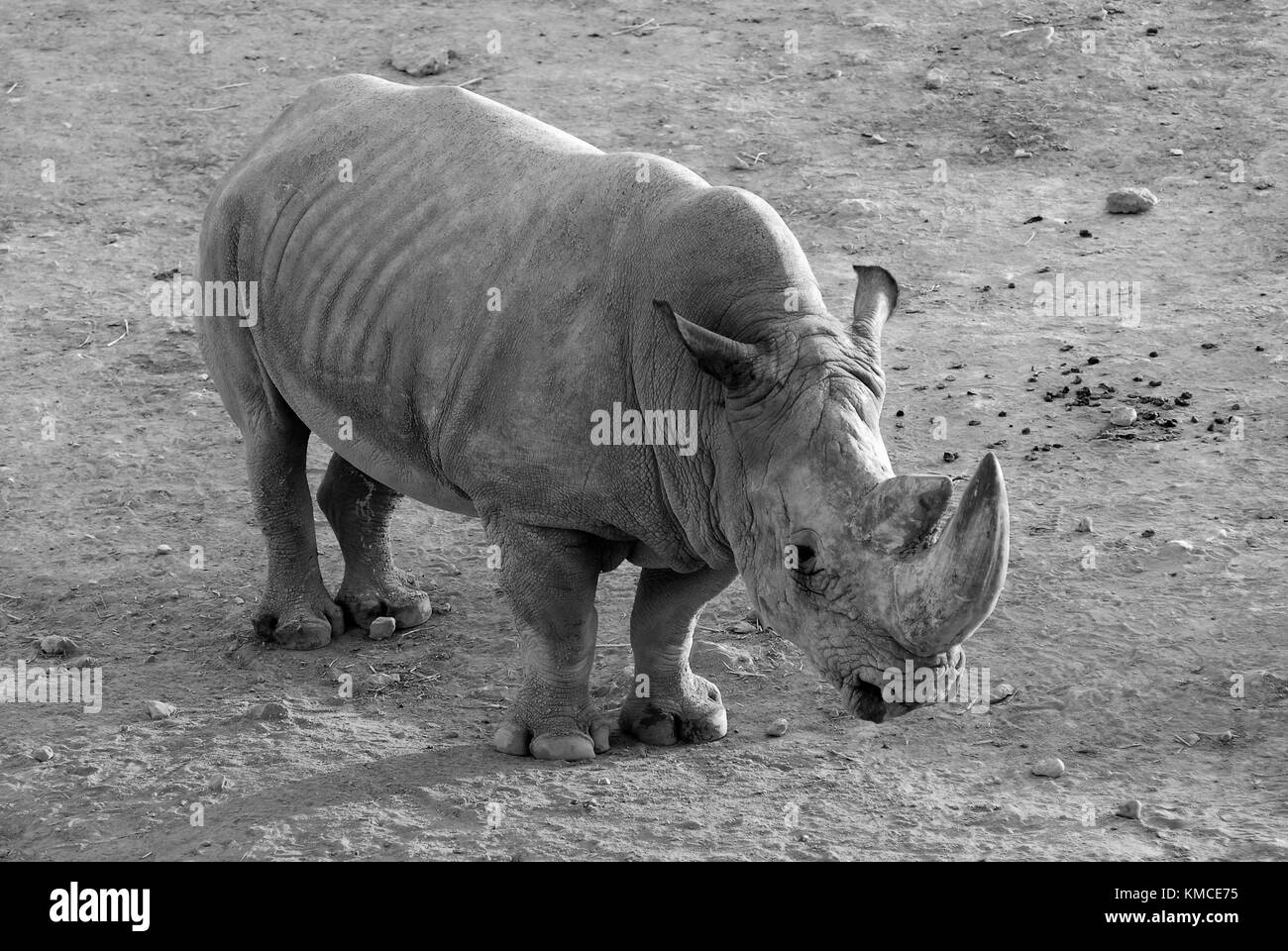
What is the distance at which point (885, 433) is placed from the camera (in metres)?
10.0

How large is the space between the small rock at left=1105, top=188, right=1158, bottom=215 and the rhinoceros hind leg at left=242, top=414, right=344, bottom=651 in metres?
6.51

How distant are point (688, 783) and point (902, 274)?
5776mm

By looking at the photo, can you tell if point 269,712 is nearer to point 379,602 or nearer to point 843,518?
point 379,602

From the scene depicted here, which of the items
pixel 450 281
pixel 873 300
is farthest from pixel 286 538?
pixel 873 300

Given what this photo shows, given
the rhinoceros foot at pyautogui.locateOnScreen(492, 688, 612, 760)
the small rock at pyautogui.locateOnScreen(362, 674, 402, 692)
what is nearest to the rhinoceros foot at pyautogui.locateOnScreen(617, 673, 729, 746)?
the rhinoceros foot at pyautogui.locateOnScreen(492, 688, 612, 760)

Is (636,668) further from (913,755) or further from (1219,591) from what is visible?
(1219,591)

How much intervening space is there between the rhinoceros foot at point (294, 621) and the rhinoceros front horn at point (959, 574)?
3610 mm

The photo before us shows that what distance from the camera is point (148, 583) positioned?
8.98 metres

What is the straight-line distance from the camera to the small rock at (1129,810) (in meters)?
6.63

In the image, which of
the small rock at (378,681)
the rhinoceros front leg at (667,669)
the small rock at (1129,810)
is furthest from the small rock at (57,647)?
the small rock at (1129,810)

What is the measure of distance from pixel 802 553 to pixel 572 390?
120cm

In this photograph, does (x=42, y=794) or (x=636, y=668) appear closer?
(x=42, y=794)

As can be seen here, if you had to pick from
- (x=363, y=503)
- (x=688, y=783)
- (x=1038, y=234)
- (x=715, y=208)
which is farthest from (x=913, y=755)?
(x=1038, y=234)

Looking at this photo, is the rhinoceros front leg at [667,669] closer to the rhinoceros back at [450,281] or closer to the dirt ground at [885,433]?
the dirt ground at [885,433]
